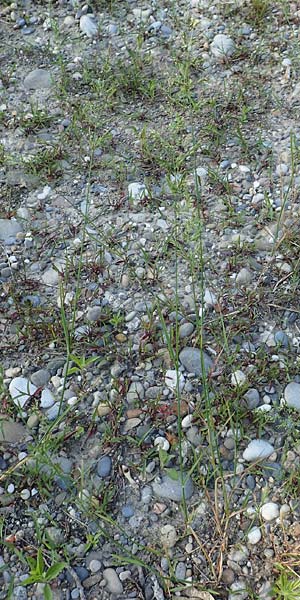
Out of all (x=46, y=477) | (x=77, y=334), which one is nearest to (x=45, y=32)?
(x=77, y=334)

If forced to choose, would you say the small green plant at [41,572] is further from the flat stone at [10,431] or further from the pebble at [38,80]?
the pebble at [38,80]

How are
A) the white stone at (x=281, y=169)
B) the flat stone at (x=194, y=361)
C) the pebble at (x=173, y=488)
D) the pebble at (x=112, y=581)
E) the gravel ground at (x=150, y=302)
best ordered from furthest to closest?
the white stone at (x=281, y=169) < the flat stone at (x=194, y=361) < the pebble at (x=173, y=488) < the gravel ground at (x=150, y=302) < the pebble at (x=112, y=581)

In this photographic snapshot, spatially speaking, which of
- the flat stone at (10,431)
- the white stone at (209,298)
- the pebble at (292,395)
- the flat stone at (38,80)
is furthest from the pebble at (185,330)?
the flat stone at (38,80)

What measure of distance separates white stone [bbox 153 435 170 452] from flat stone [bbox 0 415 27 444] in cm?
57

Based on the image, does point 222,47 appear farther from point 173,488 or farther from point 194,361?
point 173,488

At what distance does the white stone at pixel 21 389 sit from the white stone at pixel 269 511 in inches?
44.0

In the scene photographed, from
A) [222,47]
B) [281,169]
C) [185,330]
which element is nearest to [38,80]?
[222,47]

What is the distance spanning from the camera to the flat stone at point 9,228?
3885mm

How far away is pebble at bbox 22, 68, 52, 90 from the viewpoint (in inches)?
187

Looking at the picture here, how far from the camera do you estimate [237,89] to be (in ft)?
14.9

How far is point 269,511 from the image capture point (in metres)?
2.80

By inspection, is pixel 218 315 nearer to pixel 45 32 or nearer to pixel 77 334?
pixel 77 334

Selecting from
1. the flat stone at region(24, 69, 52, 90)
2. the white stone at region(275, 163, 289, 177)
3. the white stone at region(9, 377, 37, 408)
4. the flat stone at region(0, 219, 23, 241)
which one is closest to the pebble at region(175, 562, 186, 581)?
the white stone at region(9, 377, 37, 408)

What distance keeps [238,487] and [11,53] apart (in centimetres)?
351
